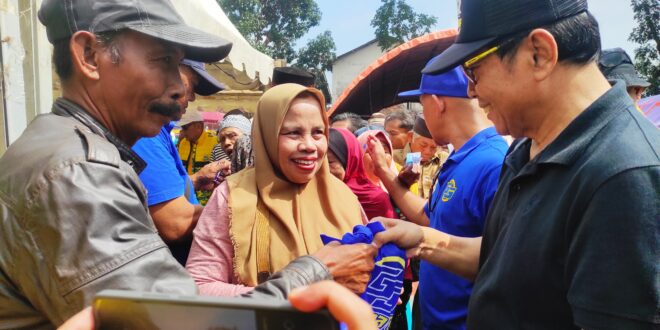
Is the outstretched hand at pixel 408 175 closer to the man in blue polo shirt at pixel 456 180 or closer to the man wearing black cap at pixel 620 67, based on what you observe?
the man in blue polo shirt at pixel 456 180

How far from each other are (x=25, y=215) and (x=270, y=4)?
44193mm

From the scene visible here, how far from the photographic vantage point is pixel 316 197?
2.50m

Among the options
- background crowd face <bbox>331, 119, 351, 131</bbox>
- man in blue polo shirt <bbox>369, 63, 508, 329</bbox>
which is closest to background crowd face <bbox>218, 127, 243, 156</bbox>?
background crowd face <bbox>331, 119, 351, 131</bbox>

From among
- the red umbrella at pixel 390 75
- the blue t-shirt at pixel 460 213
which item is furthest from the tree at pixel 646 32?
the blue t-shirt at pixel 460 213

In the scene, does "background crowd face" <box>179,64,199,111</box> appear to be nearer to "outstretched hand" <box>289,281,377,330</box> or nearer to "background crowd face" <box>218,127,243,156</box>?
"background crowd face" <box>218,127,243,156</box>

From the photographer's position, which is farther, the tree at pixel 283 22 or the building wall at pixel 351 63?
the building wall at pixel 351 63

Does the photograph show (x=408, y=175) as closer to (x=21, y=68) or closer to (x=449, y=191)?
(x=449, y=191)

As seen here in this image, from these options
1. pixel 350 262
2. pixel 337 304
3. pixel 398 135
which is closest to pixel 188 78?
pixel 350 262

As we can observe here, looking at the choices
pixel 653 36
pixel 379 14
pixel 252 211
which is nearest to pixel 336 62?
pixel 379 14

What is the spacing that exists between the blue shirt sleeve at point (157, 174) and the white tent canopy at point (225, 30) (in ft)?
8.23

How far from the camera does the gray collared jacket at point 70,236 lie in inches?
45.9

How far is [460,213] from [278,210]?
89cm

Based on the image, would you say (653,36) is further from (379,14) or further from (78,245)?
(78,245)

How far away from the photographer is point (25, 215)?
121cm
